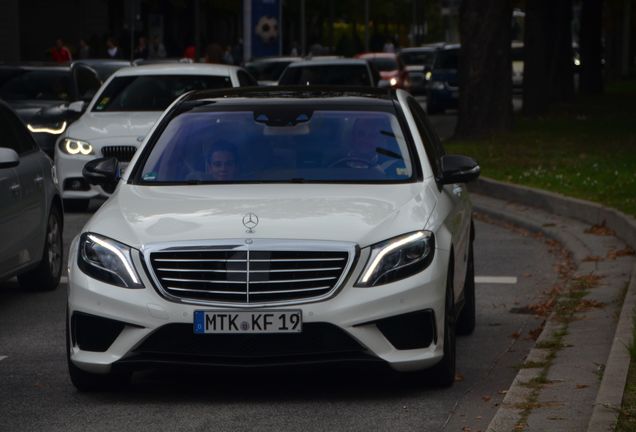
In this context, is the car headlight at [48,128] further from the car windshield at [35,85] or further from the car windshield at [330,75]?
the car windshield at [330,75]

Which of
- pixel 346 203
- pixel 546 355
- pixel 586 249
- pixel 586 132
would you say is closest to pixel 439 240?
pixel 346 203

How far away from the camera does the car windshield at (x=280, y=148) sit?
8.77 meters

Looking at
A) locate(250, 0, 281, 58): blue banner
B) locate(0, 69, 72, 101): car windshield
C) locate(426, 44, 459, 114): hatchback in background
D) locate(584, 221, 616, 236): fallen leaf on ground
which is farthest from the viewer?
locate(426, 44, 459, 114): hatchback in background

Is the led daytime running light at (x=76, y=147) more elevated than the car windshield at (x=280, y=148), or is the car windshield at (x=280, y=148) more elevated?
the car windshield at (x=280, y=148)

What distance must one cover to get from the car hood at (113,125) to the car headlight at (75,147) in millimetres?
56

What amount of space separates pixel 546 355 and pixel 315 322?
1.67 metres

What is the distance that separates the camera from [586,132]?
95.7 ft

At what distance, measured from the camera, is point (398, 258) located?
773cm

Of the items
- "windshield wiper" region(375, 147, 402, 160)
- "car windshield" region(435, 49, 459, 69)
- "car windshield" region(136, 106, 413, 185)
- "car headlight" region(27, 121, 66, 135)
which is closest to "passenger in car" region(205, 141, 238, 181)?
"car windshield" region(136, 106, 413, 185)

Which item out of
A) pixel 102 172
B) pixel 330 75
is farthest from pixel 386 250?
pixel 330 75

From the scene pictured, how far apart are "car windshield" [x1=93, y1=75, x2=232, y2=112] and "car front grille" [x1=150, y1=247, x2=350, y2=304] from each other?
11.3 meters

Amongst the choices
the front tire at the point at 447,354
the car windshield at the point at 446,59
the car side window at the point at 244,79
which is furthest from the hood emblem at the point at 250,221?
the car windshield at the point at 446,59

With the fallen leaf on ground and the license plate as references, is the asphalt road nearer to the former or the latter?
the license plate

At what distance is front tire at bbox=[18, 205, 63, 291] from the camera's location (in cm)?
1208
